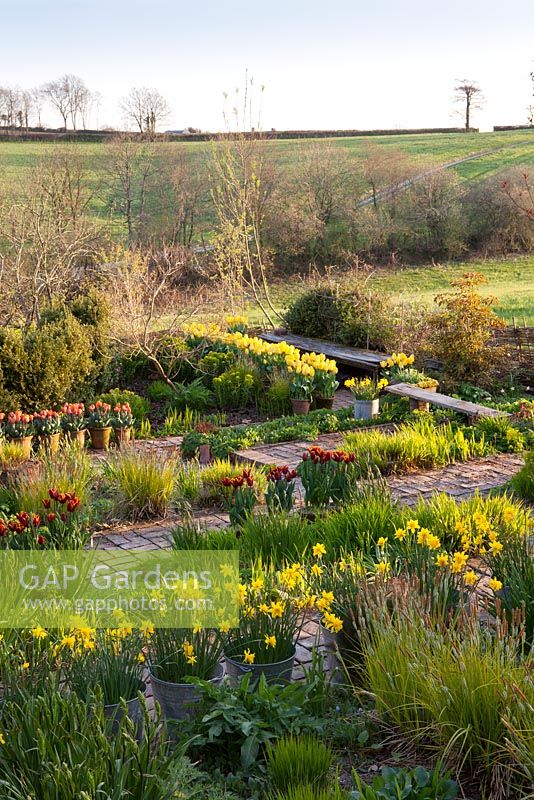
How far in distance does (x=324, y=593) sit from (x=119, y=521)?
2862 mm

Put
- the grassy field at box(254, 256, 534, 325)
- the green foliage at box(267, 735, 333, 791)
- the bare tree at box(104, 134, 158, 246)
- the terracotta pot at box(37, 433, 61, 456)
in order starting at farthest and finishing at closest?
the bare tree at box(104, 134, 158, 246)
the grassy field at box(254, 256, 534, 325)
the terracotta pot at box(37, 433, 61, 456)
the green foliage at box(267, 735, 333, 791)

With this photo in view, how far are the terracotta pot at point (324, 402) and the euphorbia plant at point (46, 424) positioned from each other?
10.8 ft

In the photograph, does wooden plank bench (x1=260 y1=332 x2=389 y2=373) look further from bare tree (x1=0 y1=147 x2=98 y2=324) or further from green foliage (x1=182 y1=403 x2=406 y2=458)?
bare tree (x1=0 y1=147 x2=98 y2=324)

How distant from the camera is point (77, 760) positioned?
2508mm

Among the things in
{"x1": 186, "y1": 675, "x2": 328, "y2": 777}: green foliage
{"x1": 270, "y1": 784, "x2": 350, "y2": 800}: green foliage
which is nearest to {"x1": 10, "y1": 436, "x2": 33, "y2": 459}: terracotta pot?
{"x1": 186, "y1": 675, "x2": 328, "y2": 777}: green foliage

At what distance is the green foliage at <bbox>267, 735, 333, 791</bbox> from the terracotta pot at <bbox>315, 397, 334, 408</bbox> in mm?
7487

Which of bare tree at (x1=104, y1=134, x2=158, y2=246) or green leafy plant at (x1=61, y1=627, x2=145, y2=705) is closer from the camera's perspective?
green leafy plant at (x1=61, y1=627, x2=145, y2=705)

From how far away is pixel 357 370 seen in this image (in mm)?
12352

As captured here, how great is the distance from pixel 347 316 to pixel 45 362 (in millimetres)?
4998

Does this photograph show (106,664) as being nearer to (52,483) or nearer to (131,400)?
(52,483)

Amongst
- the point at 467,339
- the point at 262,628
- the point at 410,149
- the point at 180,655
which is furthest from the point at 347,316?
the point at 410,149

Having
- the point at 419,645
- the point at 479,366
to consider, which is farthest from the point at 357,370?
the point at 419,645

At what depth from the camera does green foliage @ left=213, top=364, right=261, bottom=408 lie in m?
10.4

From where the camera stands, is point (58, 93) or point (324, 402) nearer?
point (324, 402)
